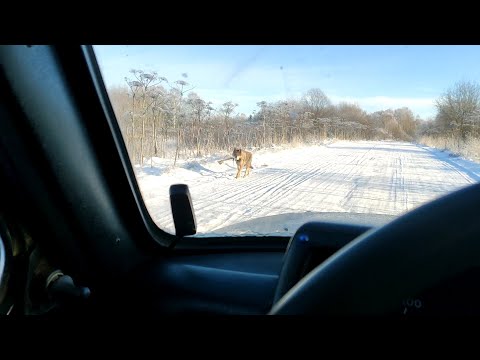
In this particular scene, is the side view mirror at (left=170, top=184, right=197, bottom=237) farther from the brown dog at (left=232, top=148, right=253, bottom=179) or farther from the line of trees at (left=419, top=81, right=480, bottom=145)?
the line of trees at (left=419, top=81, right=480, bottom=145)

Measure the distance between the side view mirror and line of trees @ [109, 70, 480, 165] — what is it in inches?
14.9

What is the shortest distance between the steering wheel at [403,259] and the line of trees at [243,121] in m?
2.21

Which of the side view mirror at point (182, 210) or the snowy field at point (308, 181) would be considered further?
the snowy field at point (308, 181)

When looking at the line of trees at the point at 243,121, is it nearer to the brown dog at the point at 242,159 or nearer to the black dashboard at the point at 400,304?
the brown dog at the point at 242,159

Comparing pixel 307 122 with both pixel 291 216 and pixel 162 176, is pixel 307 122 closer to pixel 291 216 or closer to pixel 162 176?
pixel 291 216

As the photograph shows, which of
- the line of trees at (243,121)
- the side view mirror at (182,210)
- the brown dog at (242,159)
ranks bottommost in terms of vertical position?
the side view mirror at (182,210)

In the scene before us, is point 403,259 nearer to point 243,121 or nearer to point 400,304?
point 400,304

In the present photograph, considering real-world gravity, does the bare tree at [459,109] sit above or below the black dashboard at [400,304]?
above

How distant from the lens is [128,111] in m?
3.12

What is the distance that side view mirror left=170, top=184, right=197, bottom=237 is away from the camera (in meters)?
3.12

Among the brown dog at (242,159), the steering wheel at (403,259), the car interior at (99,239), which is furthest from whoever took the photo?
the brown dog at (242,159)

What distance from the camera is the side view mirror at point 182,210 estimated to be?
312cm

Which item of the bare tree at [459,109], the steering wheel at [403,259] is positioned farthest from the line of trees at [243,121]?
the steering wheel at [403,259]
